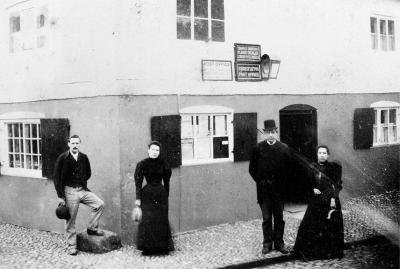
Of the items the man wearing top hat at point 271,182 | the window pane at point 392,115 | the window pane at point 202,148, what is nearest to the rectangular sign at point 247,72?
the window pane at point 202,148

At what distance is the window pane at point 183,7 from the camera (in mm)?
9430

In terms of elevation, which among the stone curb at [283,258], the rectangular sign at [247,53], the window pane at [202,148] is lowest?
the stone curb at [283,258]

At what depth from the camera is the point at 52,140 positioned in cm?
974

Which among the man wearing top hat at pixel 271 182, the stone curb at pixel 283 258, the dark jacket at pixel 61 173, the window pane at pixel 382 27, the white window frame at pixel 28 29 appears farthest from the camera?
the window pane at pixel 382 27

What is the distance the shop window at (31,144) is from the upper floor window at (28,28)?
1522mm

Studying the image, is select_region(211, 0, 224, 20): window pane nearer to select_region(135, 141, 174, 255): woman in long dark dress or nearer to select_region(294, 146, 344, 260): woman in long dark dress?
select_region(135, 141, 174, 255): woman in long dark dress

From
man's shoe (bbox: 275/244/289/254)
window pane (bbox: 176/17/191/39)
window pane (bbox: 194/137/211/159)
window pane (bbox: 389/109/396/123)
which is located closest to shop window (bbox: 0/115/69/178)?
window pane (bbox: 194/137/211/159)

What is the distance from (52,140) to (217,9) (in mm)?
3997

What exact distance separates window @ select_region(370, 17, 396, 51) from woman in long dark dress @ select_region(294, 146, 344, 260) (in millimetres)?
6201

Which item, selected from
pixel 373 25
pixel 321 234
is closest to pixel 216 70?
pixel 321 234

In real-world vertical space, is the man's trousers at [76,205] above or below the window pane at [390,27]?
below

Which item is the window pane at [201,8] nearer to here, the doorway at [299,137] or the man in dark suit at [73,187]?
the doorway at [299,137]

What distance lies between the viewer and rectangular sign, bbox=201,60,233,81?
9.77 m

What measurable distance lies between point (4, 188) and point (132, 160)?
3994mm
